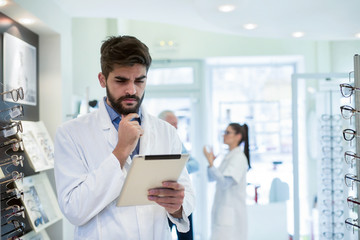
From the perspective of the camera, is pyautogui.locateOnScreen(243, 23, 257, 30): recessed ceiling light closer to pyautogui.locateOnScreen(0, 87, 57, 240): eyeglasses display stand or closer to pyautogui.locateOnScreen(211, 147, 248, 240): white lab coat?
pyautogui.locateOnScreen(211, 147, 248, 240): white lab coat

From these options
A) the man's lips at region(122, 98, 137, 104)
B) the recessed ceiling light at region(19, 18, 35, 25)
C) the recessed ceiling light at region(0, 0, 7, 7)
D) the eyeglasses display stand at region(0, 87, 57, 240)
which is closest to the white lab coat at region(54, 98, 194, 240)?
the man's lips at region(122, 98, 137, 104)

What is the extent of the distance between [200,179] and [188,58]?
1.77 m

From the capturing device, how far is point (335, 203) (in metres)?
3.79

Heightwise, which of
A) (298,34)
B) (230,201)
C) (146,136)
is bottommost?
(230,201)

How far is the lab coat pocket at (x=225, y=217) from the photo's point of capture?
397 centimetres

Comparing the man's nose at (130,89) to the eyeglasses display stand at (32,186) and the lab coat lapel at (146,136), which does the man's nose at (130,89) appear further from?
the eyeglasses display stand at (32,186)

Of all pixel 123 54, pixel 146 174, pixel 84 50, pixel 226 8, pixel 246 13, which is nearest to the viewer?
pixel 146 174

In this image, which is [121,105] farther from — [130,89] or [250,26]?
[250,26]

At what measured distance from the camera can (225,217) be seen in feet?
13.1

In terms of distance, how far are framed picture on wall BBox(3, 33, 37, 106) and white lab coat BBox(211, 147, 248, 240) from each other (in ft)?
6.31

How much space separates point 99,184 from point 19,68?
185cm

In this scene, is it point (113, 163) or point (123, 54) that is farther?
point (123, 54)

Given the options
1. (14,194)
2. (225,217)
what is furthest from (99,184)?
(225,217)

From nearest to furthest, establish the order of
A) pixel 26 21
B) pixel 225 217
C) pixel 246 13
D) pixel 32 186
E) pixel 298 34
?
pixel 32 186, pixel 26 21, pixel 246 13, pixel 225 217, pixel 298 34
